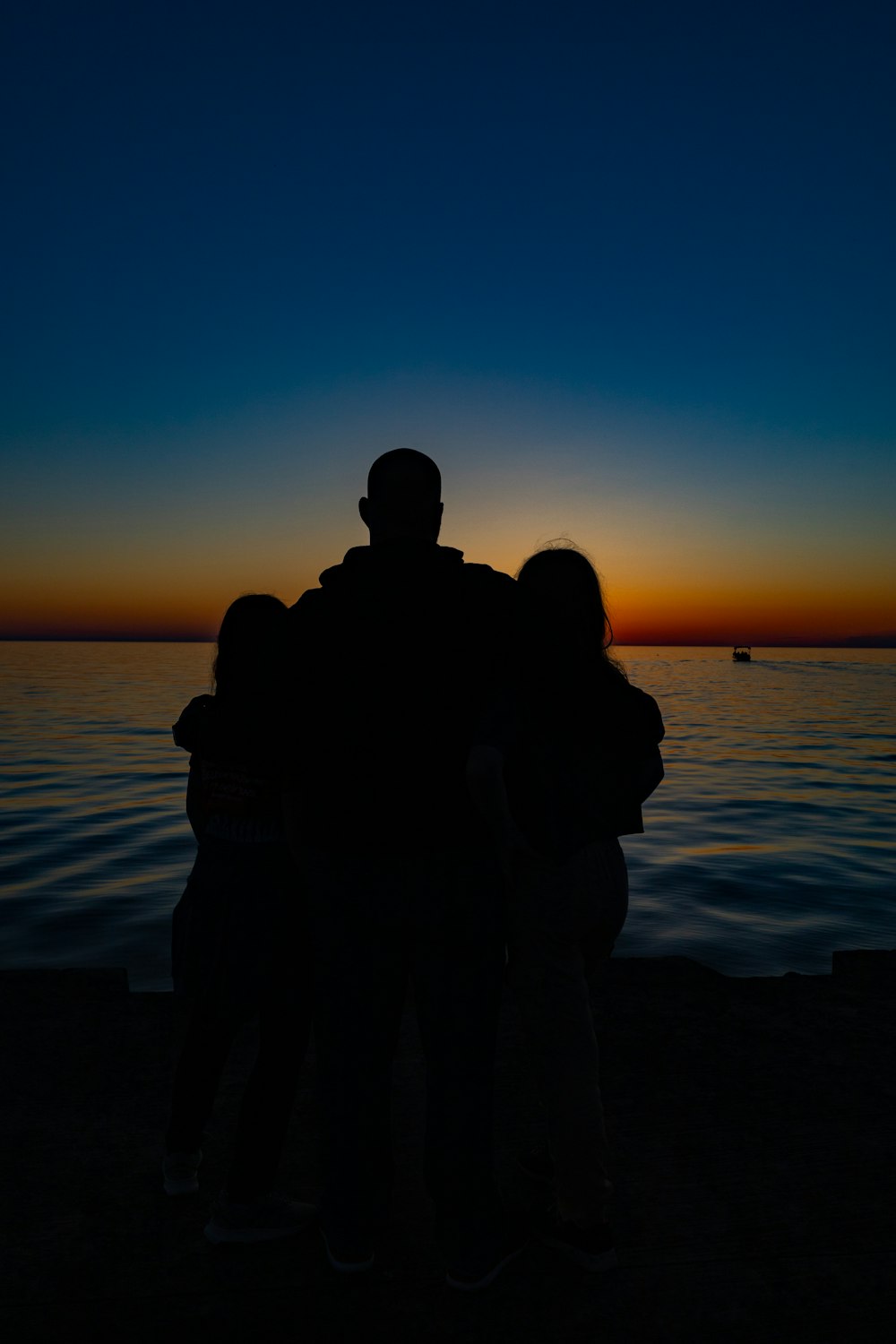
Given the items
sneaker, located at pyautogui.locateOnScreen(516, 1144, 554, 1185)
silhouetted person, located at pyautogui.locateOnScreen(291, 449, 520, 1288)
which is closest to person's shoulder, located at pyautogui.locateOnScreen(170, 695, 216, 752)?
silhouetted person, located at pyautogui.locateOnScreen(291, 449, 520, 1288)

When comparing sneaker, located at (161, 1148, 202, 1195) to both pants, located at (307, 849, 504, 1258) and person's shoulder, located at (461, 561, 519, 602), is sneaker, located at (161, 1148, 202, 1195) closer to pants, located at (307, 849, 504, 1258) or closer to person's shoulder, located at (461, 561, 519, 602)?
pants, located at (307, 849, 504, 1258)

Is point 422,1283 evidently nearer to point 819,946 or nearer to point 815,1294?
point 815,1294

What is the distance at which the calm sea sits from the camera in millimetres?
7309

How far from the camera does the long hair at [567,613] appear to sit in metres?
2.15

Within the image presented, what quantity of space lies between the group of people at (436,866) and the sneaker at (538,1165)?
10.2 inches

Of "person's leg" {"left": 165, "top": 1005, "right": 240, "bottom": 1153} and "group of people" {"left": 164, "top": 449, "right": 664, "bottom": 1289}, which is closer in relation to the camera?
"group of people" {"left": 164, "top": 449, "right": 664, "bottom": 1289}

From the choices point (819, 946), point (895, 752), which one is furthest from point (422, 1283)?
point (895, 752)

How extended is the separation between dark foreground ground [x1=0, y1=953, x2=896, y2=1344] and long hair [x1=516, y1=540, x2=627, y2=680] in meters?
1.62

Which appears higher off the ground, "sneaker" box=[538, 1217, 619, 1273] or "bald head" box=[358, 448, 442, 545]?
"bald head" box=[358, 448, 442, 545]

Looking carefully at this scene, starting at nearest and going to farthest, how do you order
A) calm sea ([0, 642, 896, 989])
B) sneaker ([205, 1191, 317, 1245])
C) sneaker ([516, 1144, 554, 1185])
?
sneaker ([205, 1191, 317, 1245]) < sneaker ([516, 1144, 554, 1185]) < calm sea ([0, 642, 896, 989])

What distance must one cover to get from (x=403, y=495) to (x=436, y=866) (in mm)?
Answer: 984

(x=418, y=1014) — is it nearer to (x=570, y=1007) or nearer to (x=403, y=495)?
(x=570, y=1007)

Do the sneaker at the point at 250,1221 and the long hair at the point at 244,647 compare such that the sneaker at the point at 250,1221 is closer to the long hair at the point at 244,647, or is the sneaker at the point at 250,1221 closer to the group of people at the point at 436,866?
the group of people at the point at 436,866

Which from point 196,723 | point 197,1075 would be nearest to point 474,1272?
point 197,1075
